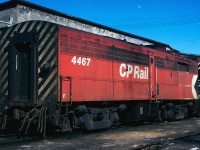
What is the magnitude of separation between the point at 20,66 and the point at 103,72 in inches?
112

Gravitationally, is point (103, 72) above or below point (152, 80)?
above

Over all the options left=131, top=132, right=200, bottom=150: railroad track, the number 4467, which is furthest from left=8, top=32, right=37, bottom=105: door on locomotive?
left=131, top=132, right=200, bottom=150: railroad track

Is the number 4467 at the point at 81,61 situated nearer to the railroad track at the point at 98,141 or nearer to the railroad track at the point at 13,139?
the railroad track at the point at 98,141

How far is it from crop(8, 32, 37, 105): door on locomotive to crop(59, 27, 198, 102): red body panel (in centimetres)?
116

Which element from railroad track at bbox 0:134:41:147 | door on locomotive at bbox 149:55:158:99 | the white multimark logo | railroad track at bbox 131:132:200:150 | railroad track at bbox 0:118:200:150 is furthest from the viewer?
door on locomotive at bbox 149:55:158:99

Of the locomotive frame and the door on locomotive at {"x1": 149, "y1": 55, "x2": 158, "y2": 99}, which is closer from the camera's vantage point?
the locomotive frame

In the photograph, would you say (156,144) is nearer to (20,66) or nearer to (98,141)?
(98,141)

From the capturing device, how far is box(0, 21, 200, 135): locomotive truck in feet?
33.1

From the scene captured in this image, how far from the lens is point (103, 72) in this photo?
1191 cm

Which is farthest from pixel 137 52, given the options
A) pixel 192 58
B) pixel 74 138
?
pixel 192 58

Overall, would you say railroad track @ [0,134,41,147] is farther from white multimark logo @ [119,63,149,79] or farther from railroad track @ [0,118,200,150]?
white multimark logo @ [119,63,149,79]

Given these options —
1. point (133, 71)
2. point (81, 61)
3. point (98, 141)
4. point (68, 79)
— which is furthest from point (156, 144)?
point (133, 71)

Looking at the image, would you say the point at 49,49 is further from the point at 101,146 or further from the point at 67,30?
the point at 101,146

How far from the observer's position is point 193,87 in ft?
63.7
